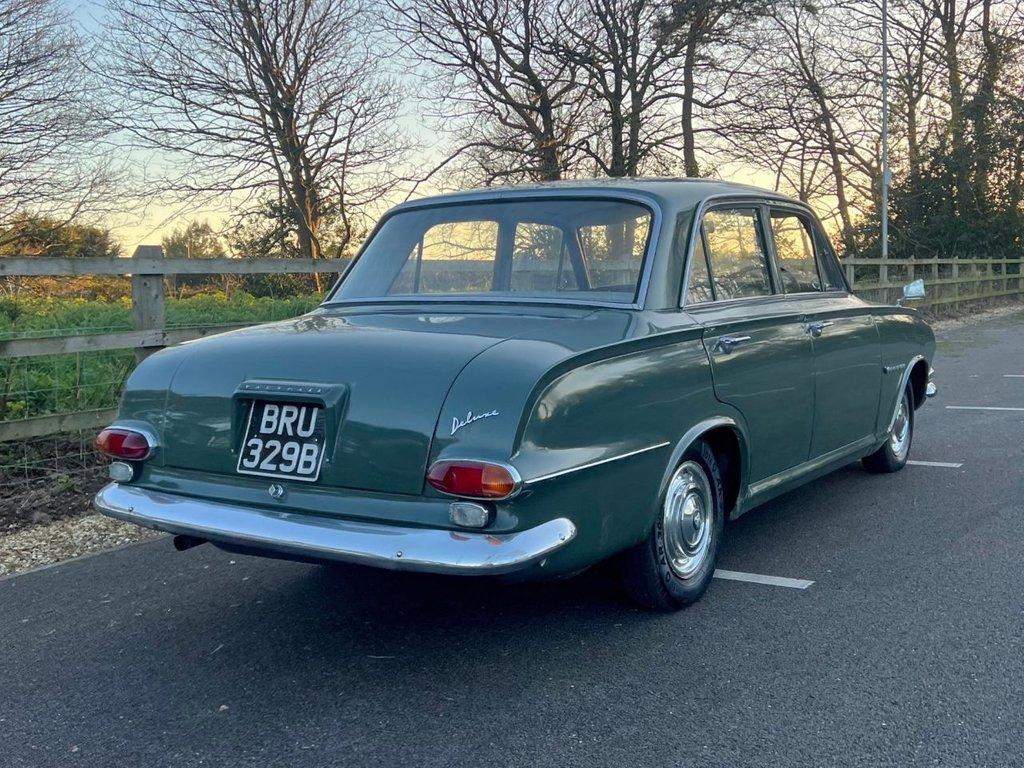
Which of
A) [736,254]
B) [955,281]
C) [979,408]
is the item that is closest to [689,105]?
[955,281]

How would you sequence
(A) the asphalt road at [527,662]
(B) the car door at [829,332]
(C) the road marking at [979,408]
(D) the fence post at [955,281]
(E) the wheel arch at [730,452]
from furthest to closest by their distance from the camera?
(D) the fence post at [955,281], (C) the road marking at [979,408], (B) the car door at [829,332], (E) the wheel arch at [730,452], (A) the asphalt road at [527,662]

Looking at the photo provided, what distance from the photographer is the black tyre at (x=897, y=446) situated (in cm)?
602

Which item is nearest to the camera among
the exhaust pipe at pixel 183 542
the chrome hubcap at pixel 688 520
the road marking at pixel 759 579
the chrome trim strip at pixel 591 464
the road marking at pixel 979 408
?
the chrome trim strip at pixel 591 464

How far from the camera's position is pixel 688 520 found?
3846 mm

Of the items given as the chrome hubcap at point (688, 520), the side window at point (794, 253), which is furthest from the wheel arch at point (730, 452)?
the side window at point (794, 253)

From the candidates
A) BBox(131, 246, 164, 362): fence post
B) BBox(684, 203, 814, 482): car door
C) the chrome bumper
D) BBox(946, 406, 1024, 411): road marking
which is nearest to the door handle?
BBox(684, 203, 814, 482): car door

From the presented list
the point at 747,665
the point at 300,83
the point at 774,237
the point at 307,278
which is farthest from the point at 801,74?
the point at 747,665

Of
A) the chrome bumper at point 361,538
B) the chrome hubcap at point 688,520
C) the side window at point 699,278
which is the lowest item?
the chrome hubcap at point 688,520

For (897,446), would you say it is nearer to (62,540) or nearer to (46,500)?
(62,540)

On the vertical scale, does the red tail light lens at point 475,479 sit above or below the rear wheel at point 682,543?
above

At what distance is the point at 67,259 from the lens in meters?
5.84

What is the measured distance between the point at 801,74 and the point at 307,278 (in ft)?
58.5

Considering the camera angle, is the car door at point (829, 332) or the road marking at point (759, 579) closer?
the road marking at point (759, 579)

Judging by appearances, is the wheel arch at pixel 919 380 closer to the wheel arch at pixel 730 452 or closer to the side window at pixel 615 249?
the wheel arch at pixel 730 452
